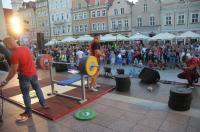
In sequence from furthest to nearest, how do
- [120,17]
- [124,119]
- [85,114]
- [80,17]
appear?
[80,17]
[120,17]
[85,114]
[124,119]

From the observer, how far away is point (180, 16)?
26312mm

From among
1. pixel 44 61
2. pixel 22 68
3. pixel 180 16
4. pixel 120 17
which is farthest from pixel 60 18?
pixel 22 68

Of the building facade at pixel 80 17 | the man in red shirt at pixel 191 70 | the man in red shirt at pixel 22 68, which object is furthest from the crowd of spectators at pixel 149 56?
the building facade at pixel 80 17

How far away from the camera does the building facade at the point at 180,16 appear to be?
25.0m

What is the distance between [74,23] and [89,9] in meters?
4.85

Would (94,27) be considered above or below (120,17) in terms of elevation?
below

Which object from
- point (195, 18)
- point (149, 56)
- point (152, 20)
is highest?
point (152, 20)

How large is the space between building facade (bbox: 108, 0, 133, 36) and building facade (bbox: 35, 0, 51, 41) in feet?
59.3

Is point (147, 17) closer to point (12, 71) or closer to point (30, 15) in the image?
point (12, 71)

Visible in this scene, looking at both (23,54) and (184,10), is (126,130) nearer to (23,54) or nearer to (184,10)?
(23,54)

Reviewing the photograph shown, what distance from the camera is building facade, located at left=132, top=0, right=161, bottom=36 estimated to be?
92.5ft

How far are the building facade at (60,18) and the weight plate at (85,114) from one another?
36.3 m

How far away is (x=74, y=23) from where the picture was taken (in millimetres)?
38219

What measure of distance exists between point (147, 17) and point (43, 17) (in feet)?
87.7
